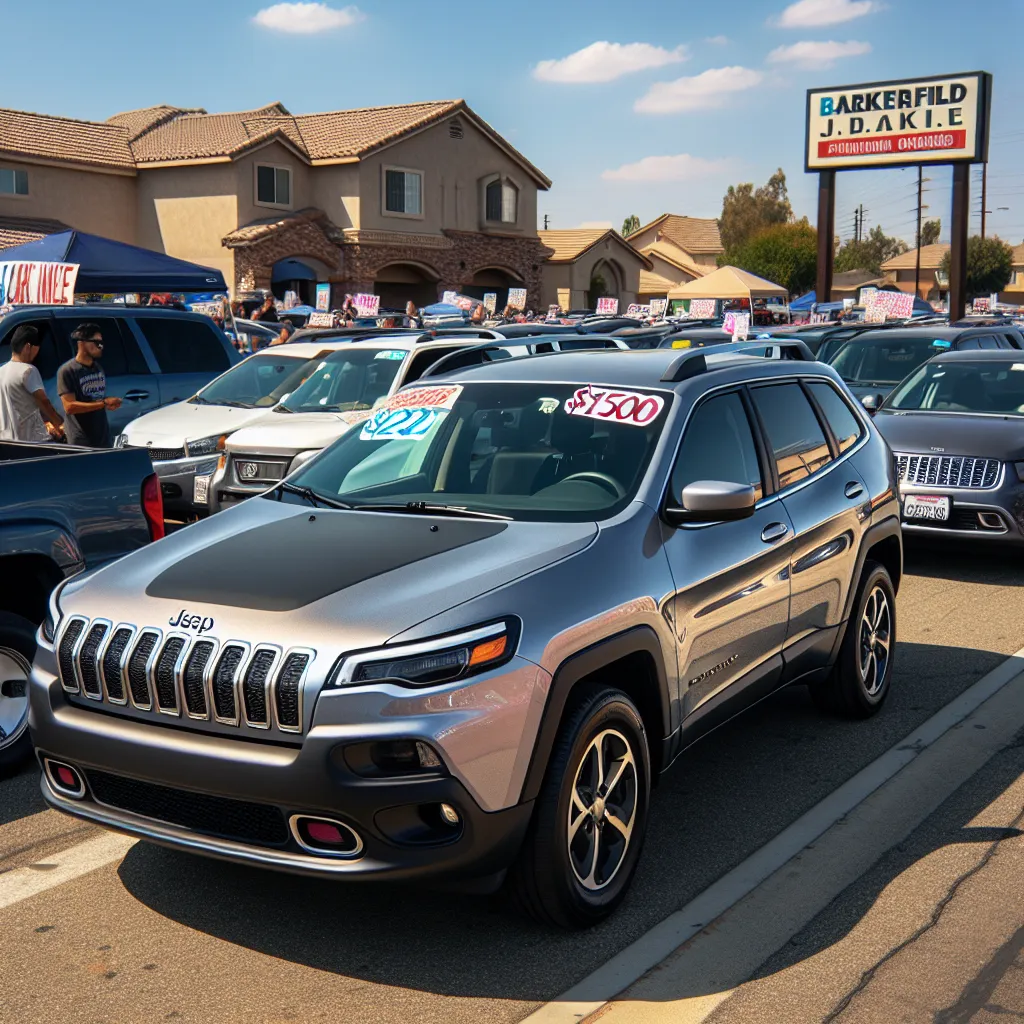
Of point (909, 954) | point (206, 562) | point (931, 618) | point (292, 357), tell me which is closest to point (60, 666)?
point (206, 562)

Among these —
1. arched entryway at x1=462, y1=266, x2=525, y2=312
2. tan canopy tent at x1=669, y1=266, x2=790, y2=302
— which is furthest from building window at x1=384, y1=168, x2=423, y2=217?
tan canopy tent at x1=669, y1=266, x2=790, y2=302

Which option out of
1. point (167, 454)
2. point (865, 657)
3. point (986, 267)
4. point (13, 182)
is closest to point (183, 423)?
point (167, 454)

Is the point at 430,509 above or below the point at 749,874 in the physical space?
above

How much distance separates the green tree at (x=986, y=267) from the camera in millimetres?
97250

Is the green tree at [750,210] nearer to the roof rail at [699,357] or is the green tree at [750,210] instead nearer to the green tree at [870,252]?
the green tree at [870,252]

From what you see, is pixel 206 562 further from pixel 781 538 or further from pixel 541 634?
pixel 781 538

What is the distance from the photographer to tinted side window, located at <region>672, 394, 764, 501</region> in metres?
4.84

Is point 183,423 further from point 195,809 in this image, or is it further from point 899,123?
point 899,123

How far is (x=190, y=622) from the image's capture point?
12.3 ft

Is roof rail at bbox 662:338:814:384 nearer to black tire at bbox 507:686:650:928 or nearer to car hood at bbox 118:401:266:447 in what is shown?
black tire at bbox 507:686:650:928

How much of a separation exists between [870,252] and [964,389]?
5989 inches

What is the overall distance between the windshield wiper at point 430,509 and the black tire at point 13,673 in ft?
5.56

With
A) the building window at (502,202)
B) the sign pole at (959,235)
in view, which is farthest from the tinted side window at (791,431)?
the building window at (502,202)

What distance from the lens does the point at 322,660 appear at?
3520mm
